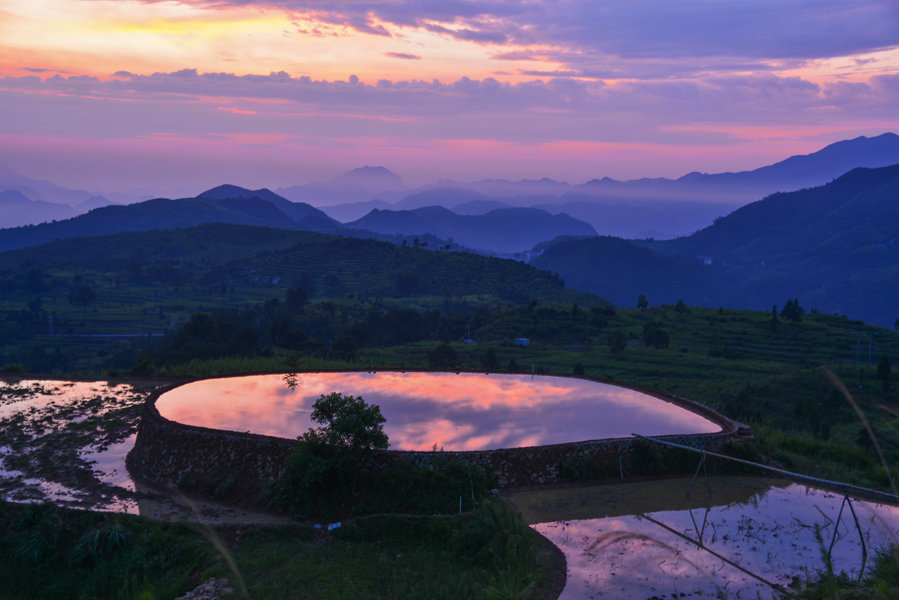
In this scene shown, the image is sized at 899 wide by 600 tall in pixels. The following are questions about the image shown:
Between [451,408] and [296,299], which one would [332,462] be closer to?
[451,408]

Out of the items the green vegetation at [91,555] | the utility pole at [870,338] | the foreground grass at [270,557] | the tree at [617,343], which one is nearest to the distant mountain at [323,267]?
the utility pole at [870,338]

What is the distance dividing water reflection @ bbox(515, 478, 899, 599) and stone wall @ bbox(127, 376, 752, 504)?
724mm

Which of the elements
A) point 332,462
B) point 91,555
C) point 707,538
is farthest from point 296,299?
point 707,538

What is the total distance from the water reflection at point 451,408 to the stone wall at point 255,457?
68 cm

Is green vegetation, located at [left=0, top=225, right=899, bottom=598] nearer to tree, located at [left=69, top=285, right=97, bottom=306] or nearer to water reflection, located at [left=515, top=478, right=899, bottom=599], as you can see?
tree, located at [left=69, top=285, right=97, bottom=306]

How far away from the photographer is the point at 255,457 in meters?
14.0

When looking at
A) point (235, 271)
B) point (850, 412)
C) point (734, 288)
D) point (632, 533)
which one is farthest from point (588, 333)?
point (734, 288)

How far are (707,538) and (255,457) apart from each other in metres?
9.03

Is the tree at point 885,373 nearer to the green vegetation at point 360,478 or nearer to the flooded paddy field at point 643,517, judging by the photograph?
the flooded paddy field at point 643,517

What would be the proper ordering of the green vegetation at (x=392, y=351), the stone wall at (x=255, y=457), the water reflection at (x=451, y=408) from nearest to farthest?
1. the green vegetation at (x=392, y=351)
2. the stone wall at (x=255, y=457)
3. the water reflection at (x=451, y=408)

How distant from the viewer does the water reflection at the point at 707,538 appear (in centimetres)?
1025

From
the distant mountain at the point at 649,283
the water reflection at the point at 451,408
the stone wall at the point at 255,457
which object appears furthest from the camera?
the distant mountain at the point at 649,283

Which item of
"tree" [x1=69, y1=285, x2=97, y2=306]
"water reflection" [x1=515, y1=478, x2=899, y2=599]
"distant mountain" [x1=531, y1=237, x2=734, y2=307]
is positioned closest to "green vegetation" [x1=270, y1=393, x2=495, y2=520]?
"water reflection" [x1=515, y1=478, x2=899, y2=599]

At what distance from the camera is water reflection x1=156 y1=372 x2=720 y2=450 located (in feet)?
51.3
